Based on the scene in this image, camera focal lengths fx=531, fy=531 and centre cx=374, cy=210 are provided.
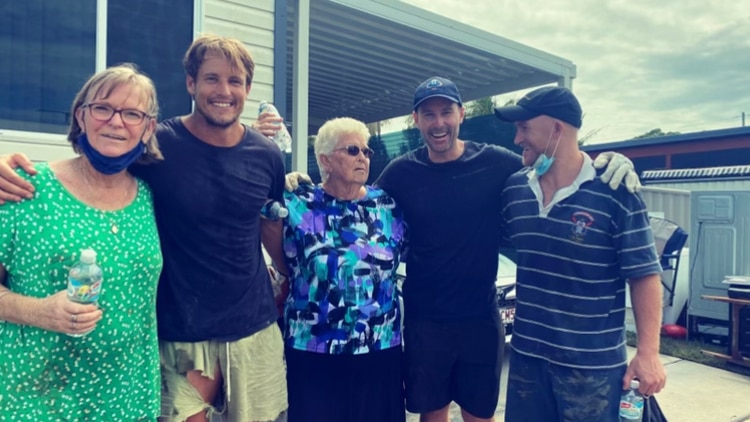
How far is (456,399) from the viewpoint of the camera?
9.18 feet

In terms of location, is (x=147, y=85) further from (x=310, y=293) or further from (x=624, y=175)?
(x=624, y=175)

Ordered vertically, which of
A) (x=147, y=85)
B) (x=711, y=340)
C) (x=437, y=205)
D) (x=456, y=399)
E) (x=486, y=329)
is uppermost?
(x=147, y=85)

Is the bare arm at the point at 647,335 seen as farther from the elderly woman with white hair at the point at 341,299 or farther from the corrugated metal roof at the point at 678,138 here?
the corrugated metal roof at the point at 678,138

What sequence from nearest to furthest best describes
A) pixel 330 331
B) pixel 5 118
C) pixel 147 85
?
1. pixel 147 85
2. pixel 330 331
3. pixel 5 118

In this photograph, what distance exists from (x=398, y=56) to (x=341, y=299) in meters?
6.08

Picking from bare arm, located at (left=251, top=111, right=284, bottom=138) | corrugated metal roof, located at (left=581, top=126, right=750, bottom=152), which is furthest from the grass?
corrugated metal roof, located at (left=581, top=126, right=750, bottom=152)

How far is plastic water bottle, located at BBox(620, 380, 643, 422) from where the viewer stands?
2.14 meters

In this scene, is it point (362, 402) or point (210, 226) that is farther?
point (362, 402)

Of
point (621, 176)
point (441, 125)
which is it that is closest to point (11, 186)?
point (441, 125)

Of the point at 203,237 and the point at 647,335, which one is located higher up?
the point at 203,237

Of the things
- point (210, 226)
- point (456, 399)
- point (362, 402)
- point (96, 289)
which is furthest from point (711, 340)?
point (96, 289)

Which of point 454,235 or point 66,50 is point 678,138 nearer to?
point 454,235

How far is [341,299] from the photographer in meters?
2.46

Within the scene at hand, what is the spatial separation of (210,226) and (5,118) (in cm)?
225
